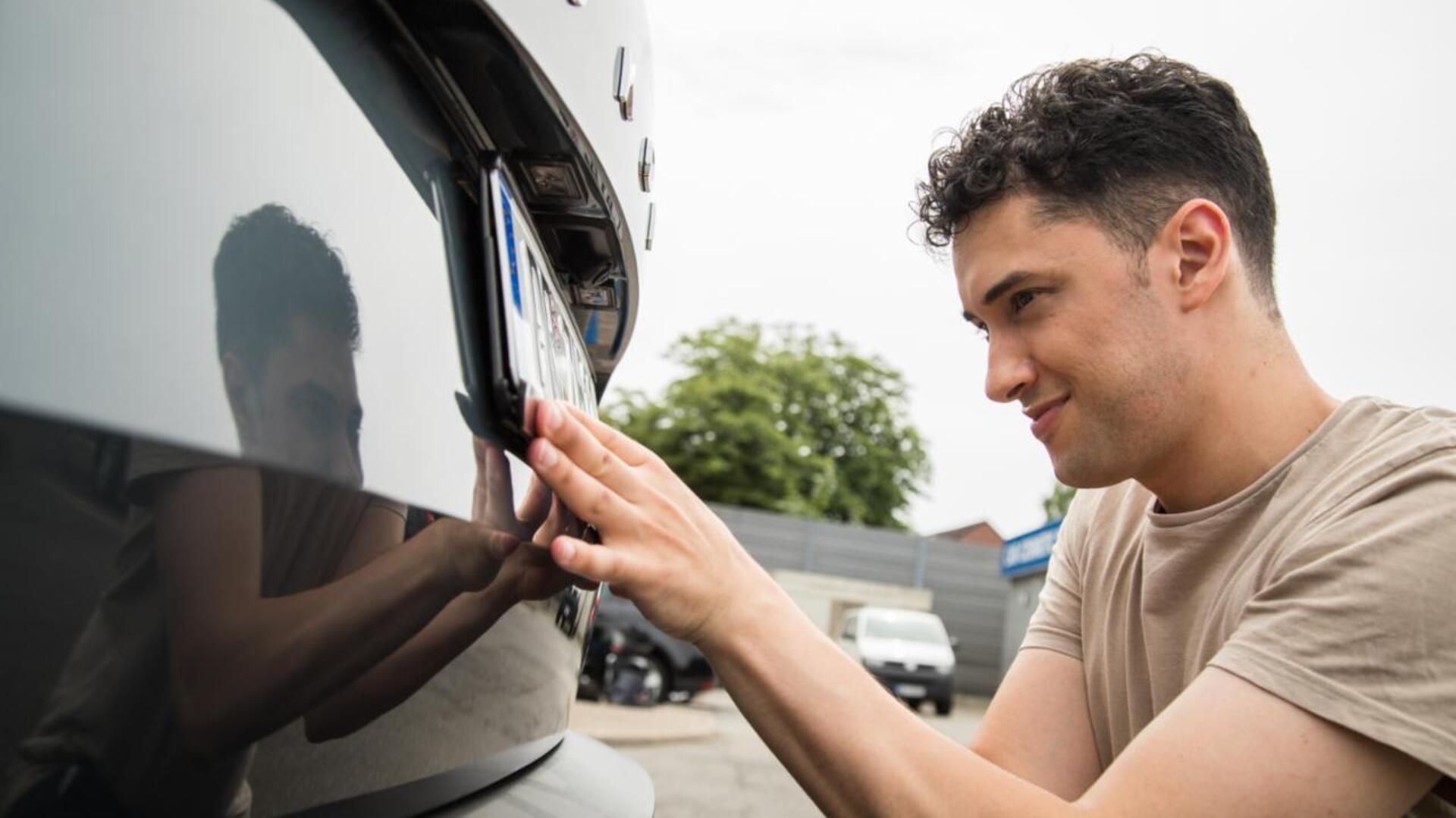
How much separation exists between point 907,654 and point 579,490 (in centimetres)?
1436

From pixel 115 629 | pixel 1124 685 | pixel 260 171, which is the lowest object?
pixel 1124 685

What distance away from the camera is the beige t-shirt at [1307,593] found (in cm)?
113

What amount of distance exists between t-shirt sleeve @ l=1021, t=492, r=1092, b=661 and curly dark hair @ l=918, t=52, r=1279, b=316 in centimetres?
53

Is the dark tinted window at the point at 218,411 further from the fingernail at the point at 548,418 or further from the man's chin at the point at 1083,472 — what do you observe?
the man's chin at the point at 1083,472

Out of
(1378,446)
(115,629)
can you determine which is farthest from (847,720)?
(1378,446)

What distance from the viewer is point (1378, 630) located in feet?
3.77

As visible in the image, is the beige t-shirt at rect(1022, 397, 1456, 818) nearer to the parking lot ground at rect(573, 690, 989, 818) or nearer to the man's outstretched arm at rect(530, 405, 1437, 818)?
the man's outstretched arm at rect(530, 405, 1437, 818)

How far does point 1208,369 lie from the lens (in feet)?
5.15

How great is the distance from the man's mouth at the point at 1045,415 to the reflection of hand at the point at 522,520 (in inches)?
32.6

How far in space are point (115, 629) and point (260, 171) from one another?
0.86 ft

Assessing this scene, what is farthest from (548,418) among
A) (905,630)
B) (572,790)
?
(905,630)

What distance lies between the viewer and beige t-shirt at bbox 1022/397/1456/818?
1.13m

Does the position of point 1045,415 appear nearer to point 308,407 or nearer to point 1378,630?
point 1378,630

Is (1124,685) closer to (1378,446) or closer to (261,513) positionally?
(1378,446)
